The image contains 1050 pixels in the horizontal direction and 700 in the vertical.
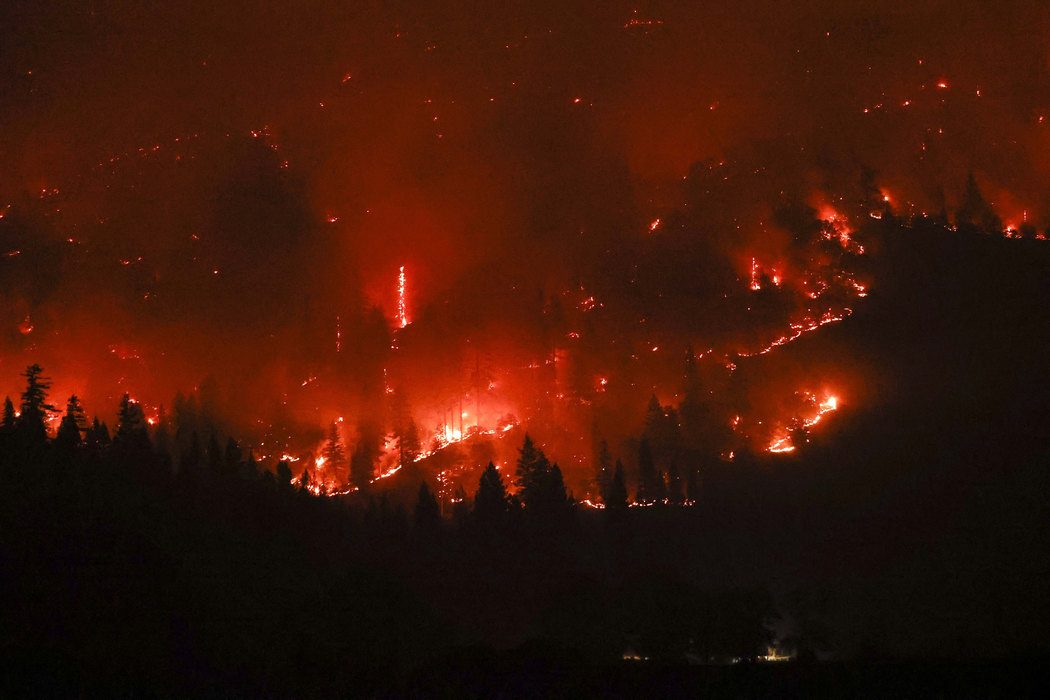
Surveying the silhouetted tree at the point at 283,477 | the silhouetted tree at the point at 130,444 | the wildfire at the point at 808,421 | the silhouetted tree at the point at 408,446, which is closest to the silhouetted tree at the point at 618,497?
the wildfire at the point at 808,421

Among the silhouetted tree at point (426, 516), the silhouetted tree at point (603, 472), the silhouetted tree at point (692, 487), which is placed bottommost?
the silhouetted tree at point (426, 516)

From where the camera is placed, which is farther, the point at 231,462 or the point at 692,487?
the point at 692,487

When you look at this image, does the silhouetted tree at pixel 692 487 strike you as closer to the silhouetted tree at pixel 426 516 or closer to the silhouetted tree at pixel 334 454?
the silhouetted tree at pixel 426 516

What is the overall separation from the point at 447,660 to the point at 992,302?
376 feet

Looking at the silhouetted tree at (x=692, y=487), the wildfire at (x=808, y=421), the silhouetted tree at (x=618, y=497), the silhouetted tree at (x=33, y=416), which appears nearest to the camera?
the silhouetted tree at (x=33, y=416)

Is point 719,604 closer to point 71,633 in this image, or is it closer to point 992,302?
Result: point 71,633

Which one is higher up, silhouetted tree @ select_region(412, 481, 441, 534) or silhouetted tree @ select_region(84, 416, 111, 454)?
silhouetted tree @ select_region(84, 416, 111, 454)

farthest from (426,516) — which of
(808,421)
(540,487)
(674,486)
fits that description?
(808,421)

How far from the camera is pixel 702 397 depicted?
13288 centimetres

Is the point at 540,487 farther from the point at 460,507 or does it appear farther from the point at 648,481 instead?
the point at 648,481

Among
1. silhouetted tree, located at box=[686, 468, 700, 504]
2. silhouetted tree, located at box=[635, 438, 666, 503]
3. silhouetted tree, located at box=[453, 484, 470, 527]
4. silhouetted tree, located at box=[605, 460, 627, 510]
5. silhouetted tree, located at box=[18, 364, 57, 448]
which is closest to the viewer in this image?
silhouetted tree, located at box=[18, 364, 57, 448]

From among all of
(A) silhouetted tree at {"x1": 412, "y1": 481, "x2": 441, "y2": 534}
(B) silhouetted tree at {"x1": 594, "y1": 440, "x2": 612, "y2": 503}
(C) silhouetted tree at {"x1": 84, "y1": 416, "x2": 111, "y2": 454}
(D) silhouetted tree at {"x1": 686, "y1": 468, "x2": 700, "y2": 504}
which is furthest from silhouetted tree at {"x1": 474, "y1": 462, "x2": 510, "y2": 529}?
(C) silhouetted tree at {"x1": 84, "y1": 416, "x2": 111, "y2": 454}

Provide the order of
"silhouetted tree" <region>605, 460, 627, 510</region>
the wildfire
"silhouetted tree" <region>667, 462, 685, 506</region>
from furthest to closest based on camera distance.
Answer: the wildfire → "silhouetted tree" <region>667, 462, 685, 506</region> → "silhouetted tree" <region>605, 460, 627, 510</region>

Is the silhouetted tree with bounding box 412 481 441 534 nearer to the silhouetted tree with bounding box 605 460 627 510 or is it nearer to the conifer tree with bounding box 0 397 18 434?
the silhouetted tree with bounding box 605 460 627 510
